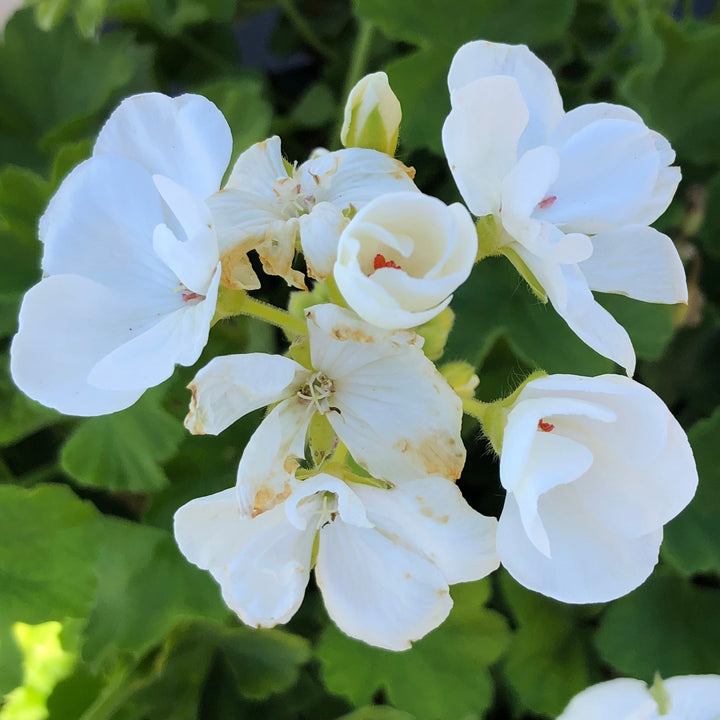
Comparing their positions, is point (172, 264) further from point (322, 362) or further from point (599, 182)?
point (599, 182)

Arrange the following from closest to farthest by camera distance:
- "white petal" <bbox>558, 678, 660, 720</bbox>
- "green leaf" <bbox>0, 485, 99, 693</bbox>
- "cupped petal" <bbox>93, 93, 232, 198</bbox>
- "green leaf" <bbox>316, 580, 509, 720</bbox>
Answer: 1. "cupped petal" <bbox>93, 93, 232, 198</bbox>
2. "white petal" <bbox>558, 678, 660, 720</bbox>
3. "green leaf" <bbox>0, 485, 99, 693</bbox>
4. "green leaf" <bbox>316, 580, 509, 720</bbox>

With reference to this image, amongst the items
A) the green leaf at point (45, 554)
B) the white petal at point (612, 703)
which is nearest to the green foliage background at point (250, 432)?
the green leaf at point (45, 554)

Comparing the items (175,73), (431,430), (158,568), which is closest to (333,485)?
(431,430)

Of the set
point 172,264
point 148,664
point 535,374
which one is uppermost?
point 172,264

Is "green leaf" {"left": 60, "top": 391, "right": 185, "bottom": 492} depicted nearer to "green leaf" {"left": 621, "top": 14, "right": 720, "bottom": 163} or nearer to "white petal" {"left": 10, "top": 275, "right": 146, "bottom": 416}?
"white petal" {"left": 10, "top": 275, "right": 146, "bottom": 416}

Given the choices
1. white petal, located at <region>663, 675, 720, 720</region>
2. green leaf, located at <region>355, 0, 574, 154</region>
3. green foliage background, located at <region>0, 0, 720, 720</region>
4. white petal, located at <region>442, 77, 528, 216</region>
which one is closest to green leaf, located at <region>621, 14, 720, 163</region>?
green foliage background, located at <region>0, 0, 720, 720</region>

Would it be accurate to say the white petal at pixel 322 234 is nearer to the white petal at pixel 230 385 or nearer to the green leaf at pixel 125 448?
the white petal at pixel 230 385

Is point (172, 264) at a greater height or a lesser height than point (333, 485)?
greater

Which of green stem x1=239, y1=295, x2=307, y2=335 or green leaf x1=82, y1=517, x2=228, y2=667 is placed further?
green leaf x1=82, y1=517, x2=228, y2=667
